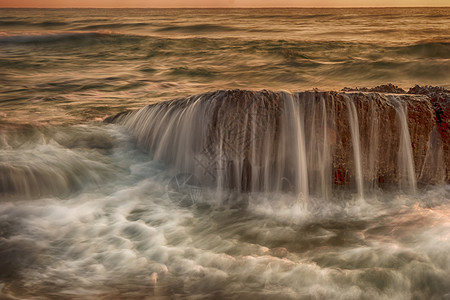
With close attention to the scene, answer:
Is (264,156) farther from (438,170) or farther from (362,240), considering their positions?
(438,170)

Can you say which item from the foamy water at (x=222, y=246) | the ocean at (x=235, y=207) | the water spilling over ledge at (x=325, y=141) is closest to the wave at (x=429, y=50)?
the ocean at (x=235, y=207)

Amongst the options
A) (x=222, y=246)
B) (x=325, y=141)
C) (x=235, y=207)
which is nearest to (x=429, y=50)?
(x=325, y=141)

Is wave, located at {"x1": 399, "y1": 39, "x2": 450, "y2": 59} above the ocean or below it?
above

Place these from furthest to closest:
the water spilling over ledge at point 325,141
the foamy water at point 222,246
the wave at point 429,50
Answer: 1. the wave at point 429,50
2. the water spilling over ledge at point 325,141
3. the foamy water at point 222,246

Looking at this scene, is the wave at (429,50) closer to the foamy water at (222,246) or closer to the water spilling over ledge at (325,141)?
the water spilling over ledge at (325,141)

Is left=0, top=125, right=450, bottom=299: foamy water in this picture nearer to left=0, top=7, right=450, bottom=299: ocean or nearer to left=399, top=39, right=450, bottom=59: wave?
left=0, top=7, right=450, bottom=299: ocean

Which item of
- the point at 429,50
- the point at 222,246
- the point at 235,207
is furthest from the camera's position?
the point at 429,50

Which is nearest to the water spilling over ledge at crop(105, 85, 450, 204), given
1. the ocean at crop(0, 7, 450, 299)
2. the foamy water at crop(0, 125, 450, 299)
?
the ocean at crop(0, 7, 450, 299)

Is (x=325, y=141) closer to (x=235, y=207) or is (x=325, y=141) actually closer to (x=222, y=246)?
(x=235, y=207)
